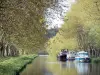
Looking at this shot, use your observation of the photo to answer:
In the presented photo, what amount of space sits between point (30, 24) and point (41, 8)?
11.0 feet

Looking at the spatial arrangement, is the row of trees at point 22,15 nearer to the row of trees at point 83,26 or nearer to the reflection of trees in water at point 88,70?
the row of trees at point 83,26

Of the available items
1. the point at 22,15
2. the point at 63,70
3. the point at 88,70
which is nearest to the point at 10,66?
the point at 63,70

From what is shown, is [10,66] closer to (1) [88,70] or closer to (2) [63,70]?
(2) [63,70]

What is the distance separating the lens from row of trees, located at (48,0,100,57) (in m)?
38.4

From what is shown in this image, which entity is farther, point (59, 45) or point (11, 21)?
point (59, 45)

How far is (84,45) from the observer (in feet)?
258

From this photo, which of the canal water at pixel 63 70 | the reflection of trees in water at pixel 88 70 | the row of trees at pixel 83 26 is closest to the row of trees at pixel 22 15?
the row of trees at pixel 83 26

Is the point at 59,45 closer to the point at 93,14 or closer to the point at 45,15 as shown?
the point at 93,14

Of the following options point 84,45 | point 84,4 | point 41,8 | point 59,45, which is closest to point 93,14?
point 84,4

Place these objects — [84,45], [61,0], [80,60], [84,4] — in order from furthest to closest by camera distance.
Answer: [84,45] → [80,60] → [84,4] → [61,0]

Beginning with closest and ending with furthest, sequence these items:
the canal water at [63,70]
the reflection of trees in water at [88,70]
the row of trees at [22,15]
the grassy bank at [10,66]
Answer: the row of trees at [22,15]
the grassy bank at [10,66]
the reflection of trees in water at [88,70]
the canal water at [63,70]

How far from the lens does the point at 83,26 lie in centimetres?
6412

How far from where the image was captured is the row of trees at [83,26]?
38.4 meters

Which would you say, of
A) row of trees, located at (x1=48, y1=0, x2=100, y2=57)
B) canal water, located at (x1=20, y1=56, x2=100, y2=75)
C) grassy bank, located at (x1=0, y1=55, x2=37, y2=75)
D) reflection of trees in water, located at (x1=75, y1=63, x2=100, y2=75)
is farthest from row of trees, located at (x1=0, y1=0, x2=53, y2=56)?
canal water, located at (x1=20, y1=56, x2=100, y2=75)
